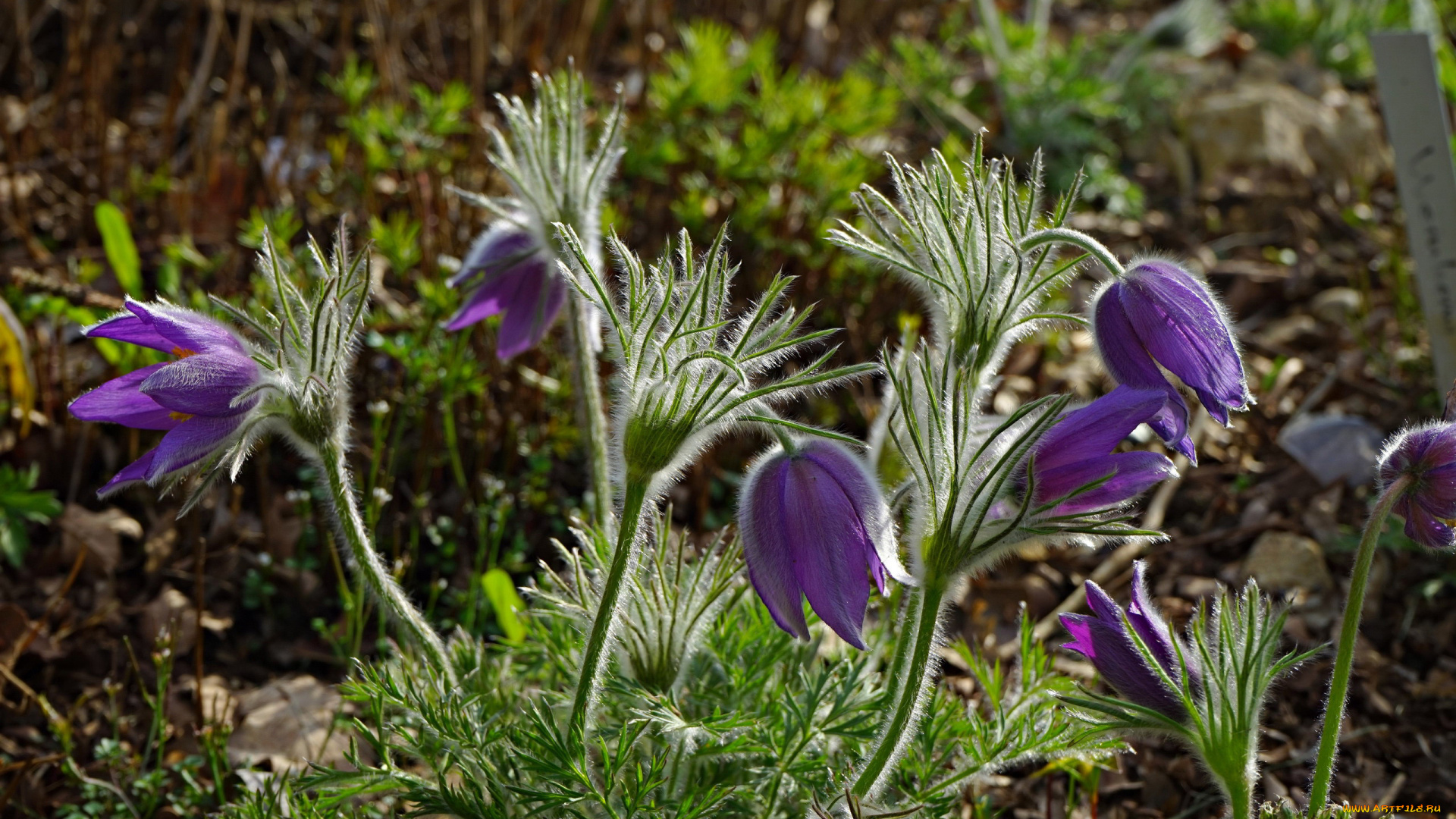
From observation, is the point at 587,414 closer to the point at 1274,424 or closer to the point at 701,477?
the point at 701,477

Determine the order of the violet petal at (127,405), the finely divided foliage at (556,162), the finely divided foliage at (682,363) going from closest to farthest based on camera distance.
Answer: the finely divided foliage at (682,363) < the violet petal at (127,405) < the finely divided foliage at (556,162)

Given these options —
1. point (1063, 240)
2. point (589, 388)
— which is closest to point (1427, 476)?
point (1063, 240)

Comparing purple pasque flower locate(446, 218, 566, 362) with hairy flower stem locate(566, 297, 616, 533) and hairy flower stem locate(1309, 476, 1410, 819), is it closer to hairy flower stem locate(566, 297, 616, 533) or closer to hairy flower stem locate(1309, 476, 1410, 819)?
hairy flower stem locate(566, 297, 616, 533)

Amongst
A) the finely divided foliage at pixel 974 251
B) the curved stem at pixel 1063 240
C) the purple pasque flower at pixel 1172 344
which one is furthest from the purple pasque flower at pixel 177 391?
the purple pasque flower at pixel 1172 344

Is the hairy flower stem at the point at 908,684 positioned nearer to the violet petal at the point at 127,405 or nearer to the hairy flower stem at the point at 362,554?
the hairy flower stem at the point at 362,554

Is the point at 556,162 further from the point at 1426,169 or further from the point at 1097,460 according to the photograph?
the point at 1426,169

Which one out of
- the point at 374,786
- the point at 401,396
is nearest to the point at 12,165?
the point at 401,396

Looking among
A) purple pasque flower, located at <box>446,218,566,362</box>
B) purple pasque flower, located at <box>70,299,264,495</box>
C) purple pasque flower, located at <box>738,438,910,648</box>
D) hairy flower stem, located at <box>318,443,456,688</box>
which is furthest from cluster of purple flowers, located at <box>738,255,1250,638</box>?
purple pasque flower, located at <box>446,218,566,362</box>
